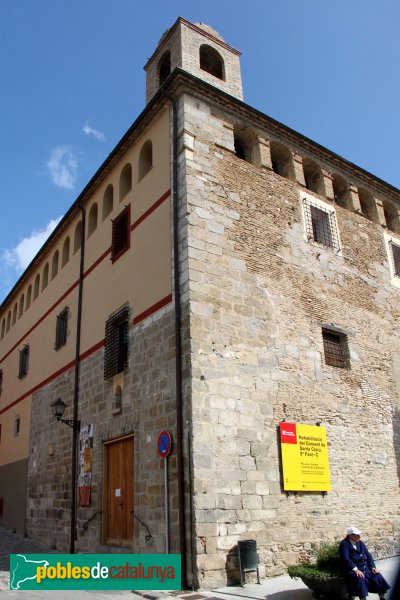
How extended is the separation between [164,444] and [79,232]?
8.13 meters

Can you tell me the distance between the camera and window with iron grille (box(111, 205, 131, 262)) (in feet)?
37.9

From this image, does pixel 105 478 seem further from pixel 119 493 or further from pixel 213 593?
pixel 213 593

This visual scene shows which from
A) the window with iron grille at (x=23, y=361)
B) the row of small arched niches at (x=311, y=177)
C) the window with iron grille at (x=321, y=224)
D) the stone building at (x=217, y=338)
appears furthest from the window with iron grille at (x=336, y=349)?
the window with iron grille at (x=23, y=361)

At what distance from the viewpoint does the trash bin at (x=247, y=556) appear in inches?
297

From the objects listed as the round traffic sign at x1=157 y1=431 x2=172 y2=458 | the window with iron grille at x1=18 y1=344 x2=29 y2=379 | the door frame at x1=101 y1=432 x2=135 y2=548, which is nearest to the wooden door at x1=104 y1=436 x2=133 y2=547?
the door frame at x1=101 y1=432 x2=135 y2=548

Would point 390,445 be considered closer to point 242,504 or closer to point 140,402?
point 242,504

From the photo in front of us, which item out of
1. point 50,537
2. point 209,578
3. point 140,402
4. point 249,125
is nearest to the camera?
point 209,578

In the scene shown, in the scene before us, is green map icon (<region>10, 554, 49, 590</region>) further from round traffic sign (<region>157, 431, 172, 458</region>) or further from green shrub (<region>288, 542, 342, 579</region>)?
green shrub (<region>288, 542, 342, 579</region>)

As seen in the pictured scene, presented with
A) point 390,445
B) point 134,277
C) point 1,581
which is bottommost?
point 1,581

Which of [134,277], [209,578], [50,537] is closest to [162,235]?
[134,277]

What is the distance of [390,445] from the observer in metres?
10.8

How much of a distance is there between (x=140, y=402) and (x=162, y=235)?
10.3ft

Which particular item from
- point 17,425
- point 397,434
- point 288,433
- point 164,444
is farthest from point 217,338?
point 17,425

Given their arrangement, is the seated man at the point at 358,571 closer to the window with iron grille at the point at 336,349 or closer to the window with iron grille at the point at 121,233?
the window with iron grille at the point at 336,349
